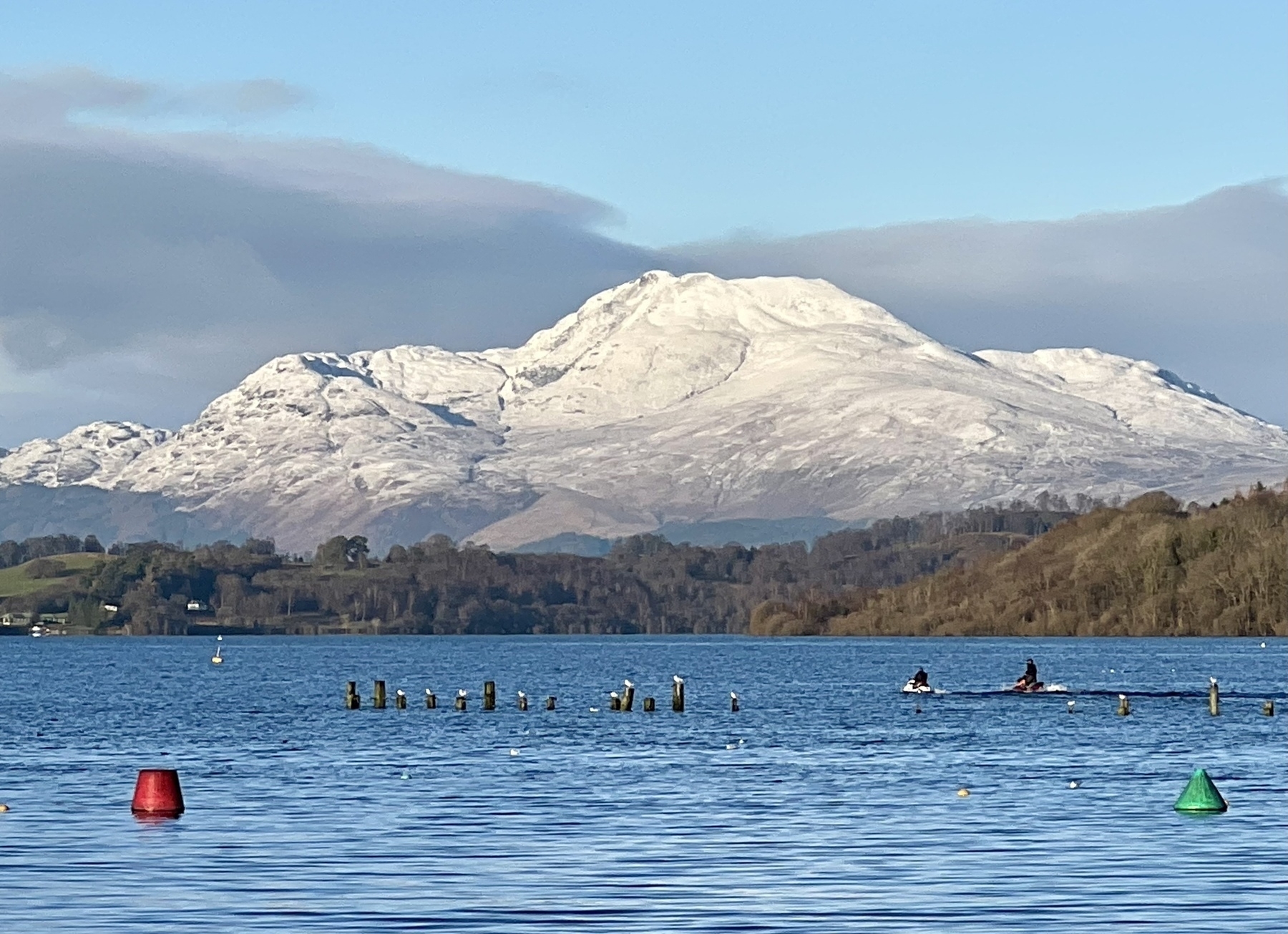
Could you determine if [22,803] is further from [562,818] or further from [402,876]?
[402,876]

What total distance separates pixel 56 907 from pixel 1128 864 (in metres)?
22.6

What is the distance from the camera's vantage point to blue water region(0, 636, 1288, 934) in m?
45.8

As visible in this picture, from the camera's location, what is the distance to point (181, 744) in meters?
104

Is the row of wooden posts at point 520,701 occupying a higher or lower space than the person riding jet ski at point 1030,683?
lower

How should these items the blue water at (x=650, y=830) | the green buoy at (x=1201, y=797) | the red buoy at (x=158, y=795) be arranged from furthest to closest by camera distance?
the green buoy at (x=1201, y=797) < the red buoy at (x=158, y=795) < the blue water at (x=650, y=830)

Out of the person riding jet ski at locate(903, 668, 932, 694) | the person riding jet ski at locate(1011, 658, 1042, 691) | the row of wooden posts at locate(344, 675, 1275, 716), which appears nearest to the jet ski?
the person riding jet ski at locate(1011, 658, 1042, 691)

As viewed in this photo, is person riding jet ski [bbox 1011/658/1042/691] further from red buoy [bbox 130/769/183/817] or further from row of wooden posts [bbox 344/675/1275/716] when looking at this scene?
red buoy [bbox 130/769/183/817]

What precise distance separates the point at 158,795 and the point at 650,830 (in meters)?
13.2

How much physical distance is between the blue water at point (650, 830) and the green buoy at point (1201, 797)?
32.3 inches

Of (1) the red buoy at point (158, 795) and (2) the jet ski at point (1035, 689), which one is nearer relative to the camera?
(1) the red buoy at point (158, 795)

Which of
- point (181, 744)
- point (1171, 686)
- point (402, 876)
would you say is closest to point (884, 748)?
point (181, 744)

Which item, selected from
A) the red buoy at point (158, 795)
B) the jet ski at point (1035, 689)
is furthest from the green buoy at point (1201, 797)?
the jet ski at point (1035, 689)

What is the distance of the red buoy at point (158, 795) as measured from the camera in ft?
212

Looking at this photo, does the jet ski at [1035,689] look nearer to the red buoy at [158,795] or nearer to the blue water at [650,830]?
the blue water at [650,830]
